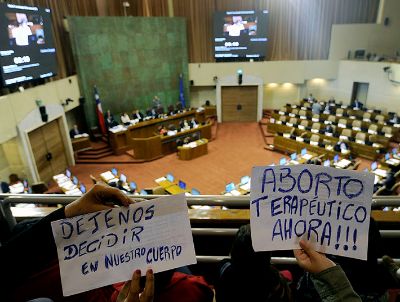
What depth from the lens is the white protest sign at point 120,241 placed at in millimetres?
1195

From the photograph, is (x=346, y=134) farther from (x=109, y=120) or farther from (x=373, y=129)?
(x=109, y=120)

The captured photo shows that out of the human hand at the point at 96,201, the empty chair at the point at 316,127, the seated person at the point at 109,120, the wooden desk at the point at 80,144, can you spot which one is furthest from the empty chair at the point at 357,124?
the human hand at the point at 96,201

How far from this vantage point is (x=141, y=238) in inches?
48.4

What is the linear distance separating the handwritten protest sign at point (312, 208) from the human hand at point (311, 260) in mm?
79

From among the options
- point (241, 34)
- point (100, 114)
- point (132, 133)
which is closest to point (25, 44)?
point (100, 114)

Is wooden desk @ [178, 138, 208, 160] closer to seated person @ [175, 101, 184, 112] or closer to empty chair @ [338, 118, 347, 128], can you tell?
seated person @ [175, 101, 184, 112]

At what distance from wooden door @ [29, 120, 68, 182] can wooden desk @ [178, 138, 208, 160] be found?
4.63 metres

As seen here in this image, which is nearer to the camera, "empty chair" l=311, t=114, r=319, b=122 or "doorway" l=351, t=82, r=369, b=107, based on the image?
"empty chair" l=311, t=114, r=319, b=122

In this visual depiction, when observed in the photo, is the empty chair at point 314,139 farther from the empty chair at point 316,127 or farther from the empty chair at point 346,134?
the empty chair at point 316,127

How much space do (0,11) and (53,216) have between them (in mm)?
9581

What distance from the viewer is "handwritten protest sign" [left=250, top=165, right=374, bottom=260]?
121cm

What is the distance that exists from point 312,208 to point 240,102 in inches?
620

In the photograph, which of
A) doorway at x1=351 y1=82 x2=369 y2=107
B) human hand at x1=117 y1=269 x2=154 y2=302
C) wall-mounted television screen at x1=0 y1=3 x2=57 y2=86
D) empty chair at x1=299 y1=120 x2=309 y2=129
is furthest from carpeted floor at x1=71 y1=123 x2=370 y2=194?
human hand at x1=117 y1=269 x2=154 y2=302

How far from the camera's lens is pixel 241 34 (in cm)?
1544
